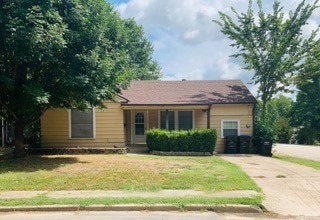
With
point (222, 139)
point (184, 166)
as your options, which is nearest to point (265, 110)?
point (222, 139)

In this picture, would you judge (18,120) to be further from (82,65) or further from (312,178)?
(312,178)

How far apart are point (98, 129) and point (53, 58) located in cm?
713

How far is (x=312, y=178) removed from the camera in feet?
37.2

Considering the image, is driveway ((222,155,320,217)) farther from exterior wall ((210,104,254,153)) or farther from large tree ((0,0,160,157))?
large tree ((0,0,160,157))

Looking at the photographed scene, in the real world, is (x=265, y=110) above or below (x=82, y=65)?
below

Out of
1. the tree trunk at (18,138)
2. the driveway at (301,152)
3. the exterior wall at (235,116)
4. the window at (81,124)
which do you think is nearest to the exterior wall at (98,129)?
the window at (81,124)

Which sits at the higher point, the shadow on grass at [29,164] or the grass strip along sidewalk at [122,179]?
the shadow on grass at [29,164]

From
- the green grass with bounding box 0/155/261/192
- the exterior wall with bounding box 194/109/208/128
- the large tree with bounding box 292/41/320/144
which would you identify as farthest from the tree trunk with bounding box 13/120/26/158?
the large tree with bounding box 292/41/320/144

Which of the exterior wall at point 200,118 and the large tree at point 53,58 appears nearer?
the large tree at point 53,58

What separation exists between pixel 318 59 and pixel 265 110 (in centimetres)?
452

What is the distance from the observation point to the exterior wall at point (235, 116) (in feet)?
65.9

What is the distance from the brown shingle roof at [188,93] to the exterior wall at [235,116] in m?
0.35

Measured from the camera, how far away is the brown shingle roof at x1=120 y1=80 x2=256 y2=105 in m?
20.3

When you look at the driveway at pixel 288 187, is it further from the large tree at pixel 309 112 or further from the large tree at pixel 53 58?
the large tree at pixel 309 112
